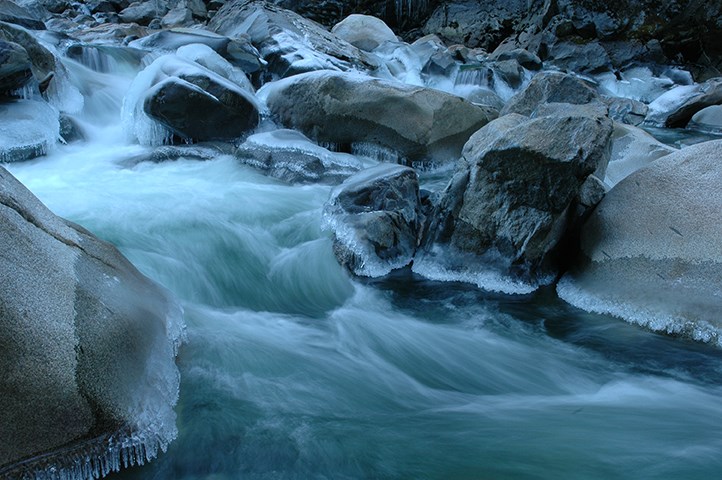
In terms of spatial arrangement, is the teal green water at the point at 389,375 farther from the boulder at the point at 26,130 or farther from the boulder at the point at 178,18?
the boulder at the point at 178,18

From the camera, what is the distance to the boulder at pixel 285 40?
12102 mm

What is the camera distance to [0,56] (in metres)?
7.43

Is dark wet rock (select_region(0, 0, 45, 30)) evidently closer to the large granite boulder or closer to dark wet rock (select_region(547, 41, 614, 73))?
dark wet rock (select_region(547, 41, 614, 73))

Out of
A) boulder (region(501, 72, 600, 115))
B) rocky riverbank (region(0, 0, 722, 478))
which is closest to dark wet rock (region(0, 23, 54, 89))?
rocky riverbank (region(0, 0, 722, 478))

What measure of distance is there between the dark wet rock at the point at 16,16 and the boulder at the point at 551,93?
35.6 feet

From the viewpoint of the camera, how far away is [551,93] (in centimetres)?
852

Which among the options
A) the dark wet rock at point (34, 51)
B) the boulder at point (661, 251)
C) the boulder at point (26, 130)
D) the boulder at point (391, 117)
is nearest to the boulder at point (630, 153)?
the boulder at point (391, 117)

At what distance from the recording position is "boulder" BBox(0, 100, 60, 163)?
7.38m

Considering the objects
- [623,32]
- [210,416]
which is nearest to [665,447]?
[210,416]

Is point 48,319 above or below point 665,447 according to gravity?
above

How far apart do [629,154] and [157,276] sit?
19.9 ft

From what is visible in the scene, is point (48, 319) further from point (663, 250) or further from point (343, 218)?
point (663, 250)

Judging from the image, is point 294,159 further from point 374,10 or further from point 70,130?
point 374,10

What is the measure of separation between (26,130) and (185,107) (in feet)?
6.91
